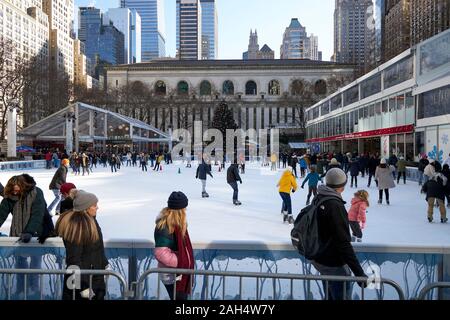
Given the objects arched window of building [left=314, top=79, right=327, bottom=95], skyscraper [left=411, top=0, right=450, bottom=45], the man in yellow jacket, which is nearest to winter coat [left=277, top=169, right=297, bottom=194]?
the man in yellow jacket

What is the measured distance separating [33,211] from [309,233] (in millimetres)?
2776

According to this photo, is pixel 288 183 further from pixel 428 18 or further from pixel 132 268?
pixel 428 18

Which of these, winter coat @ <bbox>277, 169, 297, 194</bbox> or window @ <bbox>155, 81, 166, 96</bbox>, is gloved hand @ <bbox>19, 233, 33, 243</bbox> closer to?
winter coat @ <bbox>277, 169, 297, 194</bbox>

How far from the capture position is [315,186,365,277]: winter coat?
305cm

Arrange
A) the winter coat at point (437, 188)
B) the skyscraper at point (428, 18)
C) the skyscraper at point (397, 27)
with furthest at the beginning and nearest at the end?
the skyscraper at point (397, 27) < the skyscraper at point (428, 18) < the winter coat at point (437, 188)

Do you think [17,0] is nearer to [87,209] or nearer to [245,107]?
→ [245,107]

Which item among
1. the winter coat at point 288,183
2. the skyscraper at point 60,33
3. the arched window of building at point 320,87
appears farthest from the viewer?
the skyscraper at point 60,33

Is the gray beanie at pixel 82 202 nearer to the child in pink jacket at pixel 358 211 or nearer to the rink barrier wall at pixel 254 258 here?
the rink barrier wall at pixel 254 258

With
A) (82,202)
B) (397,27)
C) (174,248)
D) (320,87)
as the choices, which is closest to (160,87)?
(320,87)

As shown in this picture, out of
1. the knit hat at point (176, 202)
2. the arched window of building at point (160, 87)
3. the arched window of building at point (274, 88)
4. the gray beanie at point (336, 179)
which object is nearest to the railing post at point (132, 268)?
the knit hat at point (176, 202)

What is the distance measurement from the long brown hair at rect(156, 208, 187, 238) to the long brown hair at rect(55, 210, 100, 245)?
19.2 inches

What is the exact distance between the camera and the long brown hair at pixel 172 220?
128 inches

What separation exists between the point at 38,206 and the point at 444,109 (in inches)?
728

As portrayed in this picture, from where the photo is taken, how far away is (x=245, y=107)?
81.1 meters
